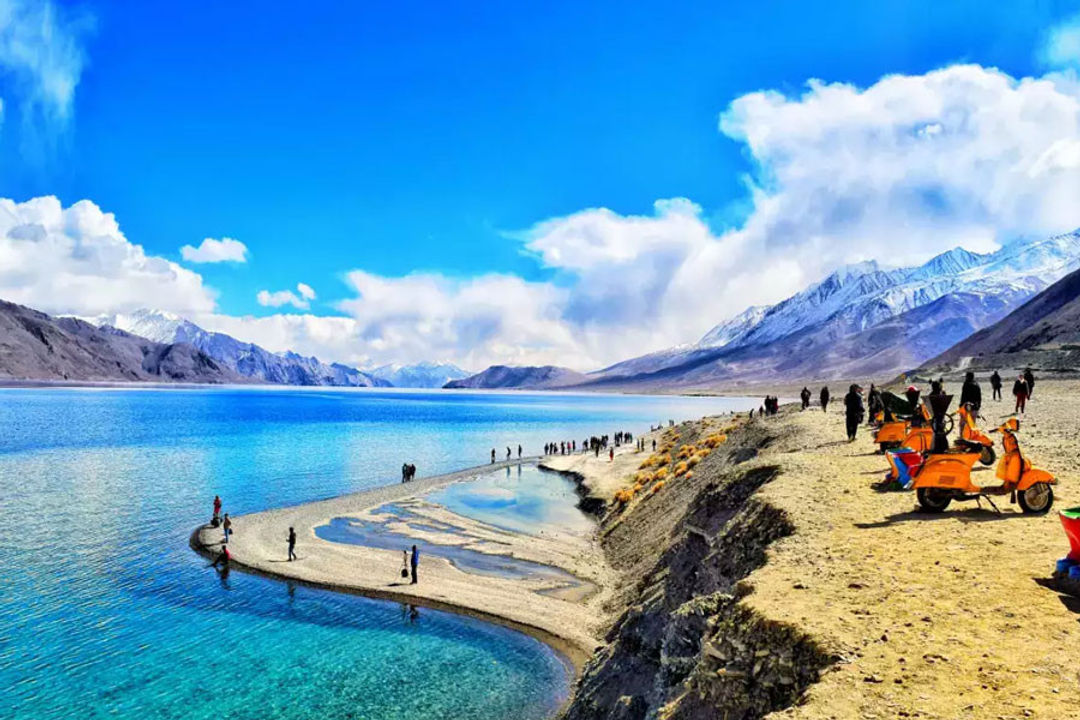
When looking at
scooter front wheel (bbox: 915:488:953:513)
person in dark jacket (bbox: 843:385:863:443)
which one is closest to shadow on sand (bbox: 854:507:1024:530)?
scooter front wheel (bbox: 915:488:953:513)

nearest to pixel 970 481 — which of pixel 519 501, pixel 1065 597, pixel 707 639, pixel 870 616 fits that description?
pixel 1065 597

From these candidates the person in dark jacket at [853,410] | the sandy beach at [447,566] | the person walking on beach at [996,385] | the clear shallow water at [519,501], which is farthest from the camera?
the clear shallow water at [519,501]

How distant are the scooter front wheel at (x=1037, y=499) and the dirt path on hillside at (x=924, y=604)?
0.29 m

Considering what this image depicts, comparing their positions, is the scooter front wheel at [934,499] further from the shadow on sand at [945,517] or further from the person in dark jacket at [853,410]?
the person in dark jacket at [853,410]

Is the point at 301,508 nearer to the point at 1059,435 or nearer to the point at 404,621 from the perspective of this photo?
the point at 404,621

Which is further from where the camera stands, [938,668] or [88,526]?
[88,526]

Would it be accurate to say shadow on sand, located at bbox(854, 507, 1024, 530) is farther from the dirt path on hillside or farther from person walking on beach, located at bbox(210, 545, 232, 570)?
person walking on beach, located at bbox(210, 545, 232, 570)

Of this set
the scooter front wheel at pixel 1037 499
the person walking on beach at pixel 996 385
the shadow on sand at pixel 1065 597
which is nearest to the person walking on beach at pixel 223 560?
the scooter front wheel at pixel 1037 499

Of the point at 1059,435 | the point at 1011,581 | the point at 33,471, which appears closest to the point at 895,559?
the point at 1011,581

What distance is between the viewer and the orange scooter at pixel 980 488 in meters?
14.0

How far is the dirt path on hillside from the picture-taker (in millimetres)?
7277

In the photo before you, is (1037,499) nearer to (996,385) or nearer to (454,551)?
(454,551)

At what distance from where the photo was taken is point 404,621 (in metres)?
29.5

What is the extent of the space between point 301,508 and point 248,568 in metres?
15.5
